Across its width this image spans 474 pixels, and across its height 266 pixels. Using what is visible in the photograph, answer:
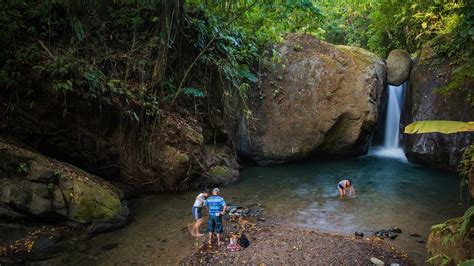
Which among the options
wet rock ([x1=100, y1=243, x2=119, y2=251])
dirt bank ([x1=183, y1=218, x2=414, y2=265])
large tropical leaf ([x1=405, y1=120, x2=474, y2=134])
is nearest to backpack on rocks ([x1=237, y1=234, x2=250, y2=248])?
dirt bank ([x1=183, y1=218, x2=414, y2=265])

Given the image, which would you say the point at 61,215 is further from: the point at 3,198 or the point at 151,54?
the point at 151,54

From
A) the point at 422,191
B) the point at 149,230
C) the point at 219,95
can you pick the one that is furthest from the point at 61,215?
the point at 422,191

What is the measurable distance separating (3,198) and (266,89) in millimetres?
11195

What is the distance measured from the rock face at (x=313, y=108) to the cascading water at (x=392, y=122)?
1978 millimetres

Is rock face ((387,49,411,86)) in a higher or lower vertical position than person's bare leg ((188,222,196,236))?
higher

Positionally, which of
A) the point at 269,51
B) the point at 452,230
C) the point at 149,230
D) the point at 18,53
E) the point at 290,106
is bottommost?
the point at 149,230

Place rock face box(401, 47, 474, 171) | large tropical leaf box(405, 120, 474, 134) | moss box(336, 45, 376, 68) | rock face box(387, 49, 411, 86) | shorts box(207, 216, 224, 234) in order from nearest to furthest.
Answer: large tropical leaf box(405, 120, 474, 134), shorts box(207, 216, 224, 234), rock face box(401, 47, 474, 171), moss box(336, 45, 376, 68), rock face box(387, 49, 411, 86)

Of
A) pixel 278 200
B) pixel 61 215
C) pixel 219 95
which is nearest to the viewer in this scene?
pixel 61 215

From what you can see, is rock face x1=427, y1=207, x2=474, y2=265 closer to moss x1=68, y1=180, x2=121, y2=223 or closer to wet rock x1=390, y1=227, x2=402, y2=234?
wet rock x1=390, y1=227, x2=402, y2=234

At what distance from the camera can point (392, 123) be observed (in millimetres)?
17984

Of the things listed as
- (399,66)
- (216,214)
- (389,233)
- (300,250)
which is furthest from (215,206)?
(399,66)

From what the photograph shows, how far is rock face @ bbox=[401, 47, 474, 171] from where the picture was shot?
1361 cm

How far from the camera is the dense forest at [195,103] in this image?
799 centimetres

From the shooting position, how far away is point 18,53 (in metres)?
8.51
